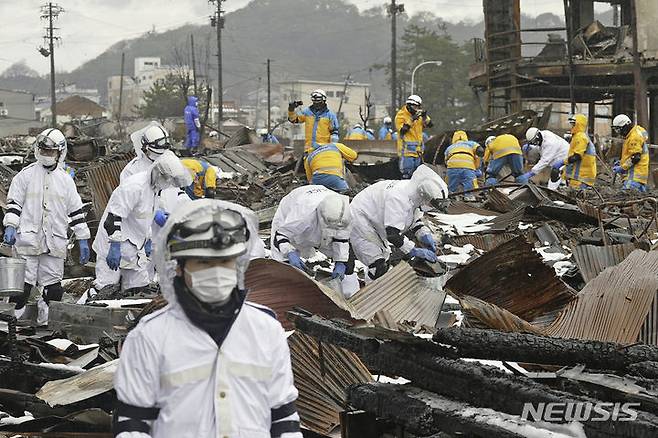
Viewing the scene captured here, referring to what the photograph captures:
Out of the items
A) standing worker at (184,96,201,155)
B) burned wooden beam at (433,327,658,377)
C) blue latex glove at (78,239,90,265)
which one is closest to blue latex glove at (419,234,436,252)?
blue latex glove at (78,239,90,265)

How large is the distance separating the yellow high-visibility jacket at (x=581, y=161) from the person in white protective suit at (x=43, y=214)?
9805mm

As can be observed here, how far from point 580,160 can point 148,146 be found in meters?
9.17

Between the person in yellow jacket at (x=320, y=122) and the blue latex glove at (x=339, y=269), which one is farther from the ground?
the person in yellow jacket at (x=320, y=122)

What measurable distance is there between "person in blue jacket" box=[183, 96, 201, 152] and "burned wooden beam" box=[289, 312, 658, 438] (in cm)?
2025

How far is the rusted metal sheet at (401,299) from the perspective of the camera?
780cm

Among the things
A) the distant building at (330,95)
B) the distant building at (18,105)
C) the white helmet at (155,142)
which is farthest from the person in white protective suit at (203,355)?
the distant building at (330,95)

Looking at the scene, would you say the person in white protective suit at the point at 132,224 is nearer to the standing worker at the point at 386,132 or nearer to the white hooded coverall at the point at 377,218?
the white hooded coverall at the point at 377,218

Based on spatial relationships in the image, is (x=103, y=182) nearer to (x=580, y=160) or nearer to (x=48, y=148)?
(x=48, y=148)

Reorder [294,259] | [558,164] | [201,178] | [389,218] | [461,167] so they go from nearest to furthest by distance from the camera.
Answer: [294,259] → [389,218] → [201,178] → [461,167] → [558,164]

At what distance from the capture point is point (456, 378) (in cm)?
482

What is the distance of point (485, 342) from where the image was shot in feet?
16.9

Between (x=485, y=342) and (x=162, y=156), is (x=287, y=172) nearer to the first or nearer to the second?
(x=162, y=156)

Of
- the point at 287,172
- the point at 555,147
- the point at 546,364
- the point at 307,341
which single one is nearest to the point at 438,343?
the point at 546,364

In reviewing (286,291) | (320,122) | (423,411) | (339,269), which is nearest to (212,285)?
Answer: (423,411)
